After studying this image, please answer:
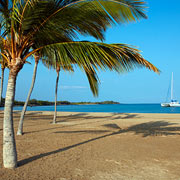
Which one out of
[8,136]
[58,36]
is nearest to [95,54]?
[58,36]

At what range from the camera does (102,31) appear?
5.64 meters

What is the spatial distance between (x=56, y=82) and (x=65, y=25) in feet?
Result: 25.5

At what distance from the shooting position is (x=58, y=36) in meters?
4.86

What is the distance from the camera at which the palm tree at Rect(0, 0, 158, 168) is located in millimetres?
4062

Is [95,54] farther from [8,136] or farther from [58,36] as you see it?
[8,136]

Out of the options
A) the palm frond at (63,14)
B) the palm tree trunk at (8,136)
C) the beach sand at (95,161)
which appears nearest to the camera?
the beach sand at (95,161)

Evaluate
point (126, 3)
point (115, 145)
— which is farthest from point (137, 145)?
point (126, 3)

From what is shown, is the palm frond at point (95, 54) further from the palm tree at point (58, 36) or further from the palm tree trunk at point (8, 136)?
the palm tree trunk at point (8, 136)

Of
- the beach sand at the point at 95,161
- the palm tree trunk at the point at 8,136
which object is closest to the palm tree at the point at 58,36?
the palm tree trunk at the point at 8,136

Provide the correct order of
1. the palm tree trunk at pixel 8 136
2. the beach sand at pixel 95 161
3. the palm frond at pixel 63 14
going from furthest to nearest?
1. the palm frond at pixel 63 14
2. the palm tree trunk at pixel 8 136
3. the beach sand at pixel 95 161

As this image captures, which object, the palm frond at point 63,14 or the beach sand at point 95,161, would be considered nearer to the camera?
the beach sand at point 95,161

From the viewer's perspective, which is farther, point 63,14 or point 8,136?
point 63,14

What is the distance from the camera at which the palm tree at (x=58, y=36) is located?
406cm

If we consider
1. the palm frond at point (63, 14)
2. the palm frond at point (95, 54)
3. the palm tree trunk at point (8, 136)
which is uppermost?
the palm frond at point (63, 14)
